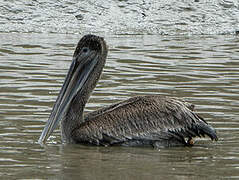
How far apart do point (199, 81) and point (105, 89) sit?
148cm

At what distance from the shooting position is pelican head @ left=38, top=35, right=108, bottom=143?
24.4ft

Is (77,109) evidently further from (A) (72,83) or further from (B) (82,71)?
(B) (82,71)

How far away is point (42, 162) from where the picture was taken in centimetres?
617

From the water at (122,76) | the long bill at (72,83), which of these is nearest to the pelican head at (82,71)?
the long bill at (72,83)

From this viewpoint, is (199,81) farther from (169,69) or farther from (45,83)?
(45,83)

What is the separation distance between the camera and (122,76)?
10.9 metres

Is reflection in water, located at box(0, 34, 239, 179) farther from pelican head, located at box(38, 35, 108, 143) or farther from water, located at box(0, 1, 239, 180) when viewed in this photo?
pelican head, located at box(38, 35, 108, 143)

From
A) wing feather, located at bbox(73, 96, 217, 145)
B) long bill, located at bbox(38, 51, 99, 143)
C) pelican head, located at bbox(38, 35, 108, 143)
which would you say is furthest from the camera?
pelican head, located at bbox(38, 35, 108, 143)

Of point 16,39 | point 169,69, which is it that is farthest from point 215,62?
point 16,39

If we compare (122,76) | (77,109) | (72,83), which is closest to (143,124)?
(77,109)

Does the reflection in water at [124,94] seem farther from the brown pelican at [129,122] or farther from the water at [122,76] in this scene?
the brown pelican at [129,122]

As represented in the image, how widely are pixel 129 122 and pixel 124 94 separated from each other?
2.22 m

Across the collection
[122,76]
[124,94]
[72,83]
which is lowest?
[122,76]

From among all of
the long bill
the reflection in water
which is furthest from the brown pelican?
the reflection in water
